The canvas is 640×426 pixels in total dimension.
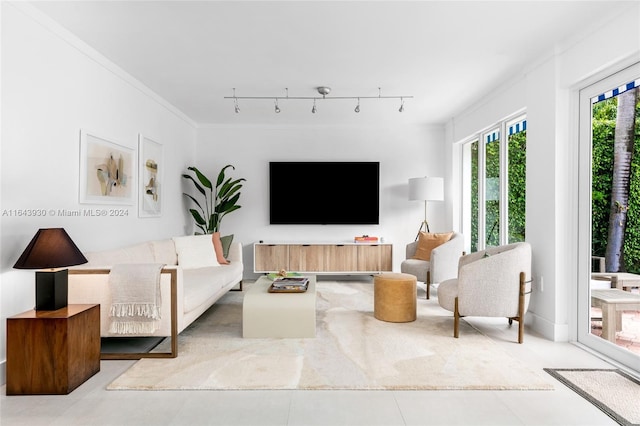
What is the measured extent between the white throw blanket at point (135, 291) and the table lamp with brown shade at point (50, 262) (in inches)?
11.2

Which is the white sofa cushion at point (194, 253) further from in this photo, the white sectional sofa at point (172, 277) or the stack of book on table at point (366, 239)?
the stack of book on table at point (366, 239)

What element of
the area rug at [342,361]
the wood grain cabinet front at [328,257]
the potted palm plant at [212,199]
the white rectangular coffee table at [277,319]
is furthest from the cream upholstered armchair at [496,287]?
the potted palm plant at [212,199]

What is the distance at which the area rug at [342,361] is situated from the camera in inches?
93.6

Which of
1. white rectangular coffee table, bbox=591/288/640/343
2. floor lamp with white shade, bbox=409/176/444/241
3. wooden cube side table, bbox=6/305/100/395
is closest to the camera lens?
wooden cube side table, bbox=6/305/100/395

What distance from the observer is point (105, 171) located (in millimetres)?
3521

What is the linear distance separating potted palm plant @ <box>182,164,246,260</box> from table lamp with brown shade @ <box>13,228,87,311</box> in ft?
9.65

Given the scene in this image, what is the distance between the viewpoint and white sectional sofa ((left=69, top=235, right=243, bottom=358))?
275 cm

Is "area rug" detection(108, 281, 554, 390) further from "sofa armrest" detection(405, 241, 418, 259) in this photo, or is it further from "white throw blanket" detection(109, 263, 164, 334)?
"sofa armrest" detection(405, 241, 418, 259)

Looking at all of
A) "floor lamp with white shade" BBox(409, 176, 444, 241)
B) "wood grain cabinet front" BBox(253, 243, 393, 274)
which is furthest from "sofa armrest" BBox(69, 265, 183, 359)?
"floor lamp with white shade" BBox(409, 176, 444, 241)

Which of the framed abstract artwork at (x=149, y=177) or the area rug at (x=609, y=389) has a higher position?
the framed abstract artwork at (x=149, y=177)

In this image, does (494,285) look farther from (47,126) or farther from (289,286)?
(47,126)

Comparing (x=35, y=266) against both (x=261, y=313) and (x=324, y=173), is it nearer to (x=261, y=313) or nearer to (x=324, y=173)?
(x=261, y=313)

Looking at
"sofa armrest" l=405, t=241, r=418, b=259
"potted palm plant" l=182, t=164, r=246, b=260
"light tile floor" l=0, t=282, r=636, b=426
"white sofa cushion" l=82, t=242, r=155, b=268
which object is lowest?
"light tile floor" l=0, t=282, r=636, b=426

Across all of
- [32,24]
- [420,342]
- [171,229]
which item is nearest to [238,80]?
[32,24]
